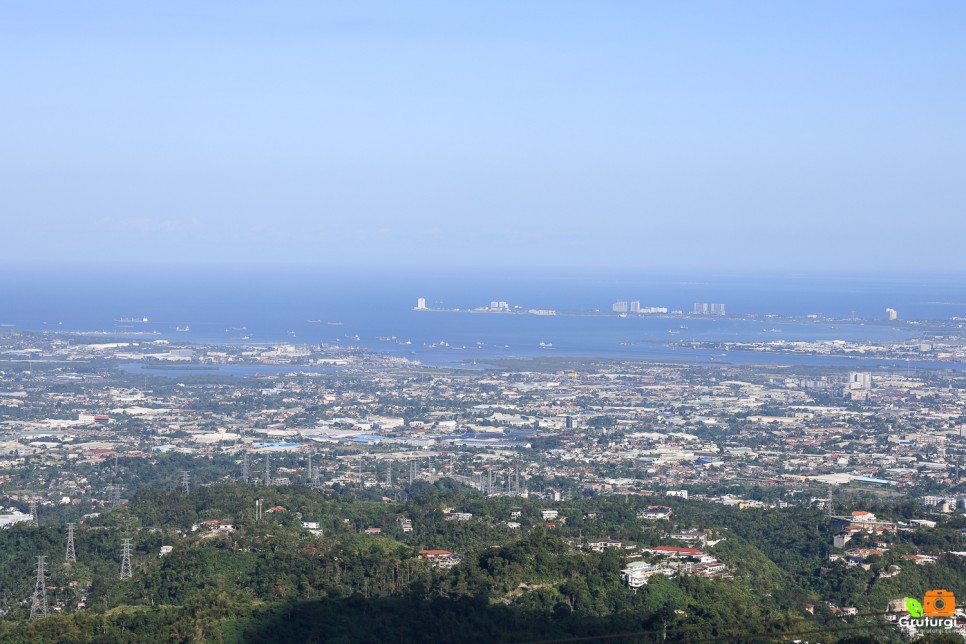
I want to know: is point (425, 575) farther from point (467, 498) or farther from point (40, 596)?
point (467, 498)

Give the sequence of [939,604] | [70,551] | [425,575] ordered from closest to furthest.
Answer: [939,604]
[425,575]
[70,551]

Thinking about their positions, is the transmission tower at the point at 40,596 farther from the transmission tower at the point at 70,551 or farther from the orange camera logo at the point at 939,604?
the orange camera logo at the point at 939,604

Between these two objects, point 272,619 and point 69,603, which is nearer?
point 272,619

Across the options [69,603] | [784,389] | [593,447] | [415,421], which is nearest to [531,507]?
[69,603]

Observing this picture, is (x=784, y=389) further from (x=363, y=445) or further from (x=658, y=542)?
(x=658, y=542)

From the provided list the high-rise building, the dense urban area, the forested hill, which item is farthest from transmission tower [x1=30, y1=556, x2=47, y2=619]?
the high-rise building

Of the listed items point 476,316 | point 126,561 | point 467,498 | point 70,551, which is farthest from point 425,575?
point 476,316

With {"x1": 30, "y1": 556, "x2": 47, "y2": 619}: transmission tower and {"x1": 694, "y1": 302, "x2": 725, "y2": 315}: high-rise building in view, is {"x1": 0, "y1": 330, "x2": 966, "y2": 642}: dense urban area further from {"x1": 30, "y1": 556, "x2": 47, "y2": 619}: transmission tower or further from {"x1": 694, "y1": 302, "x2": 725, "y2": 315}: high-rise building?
{"x1": 694, "y1": 302, "x2": 725, "y2": 315}: high-rise building

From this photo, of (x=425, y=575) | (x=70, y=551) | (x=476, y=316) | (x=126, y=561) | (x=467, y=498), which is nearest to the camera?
(x=425, y=575)
